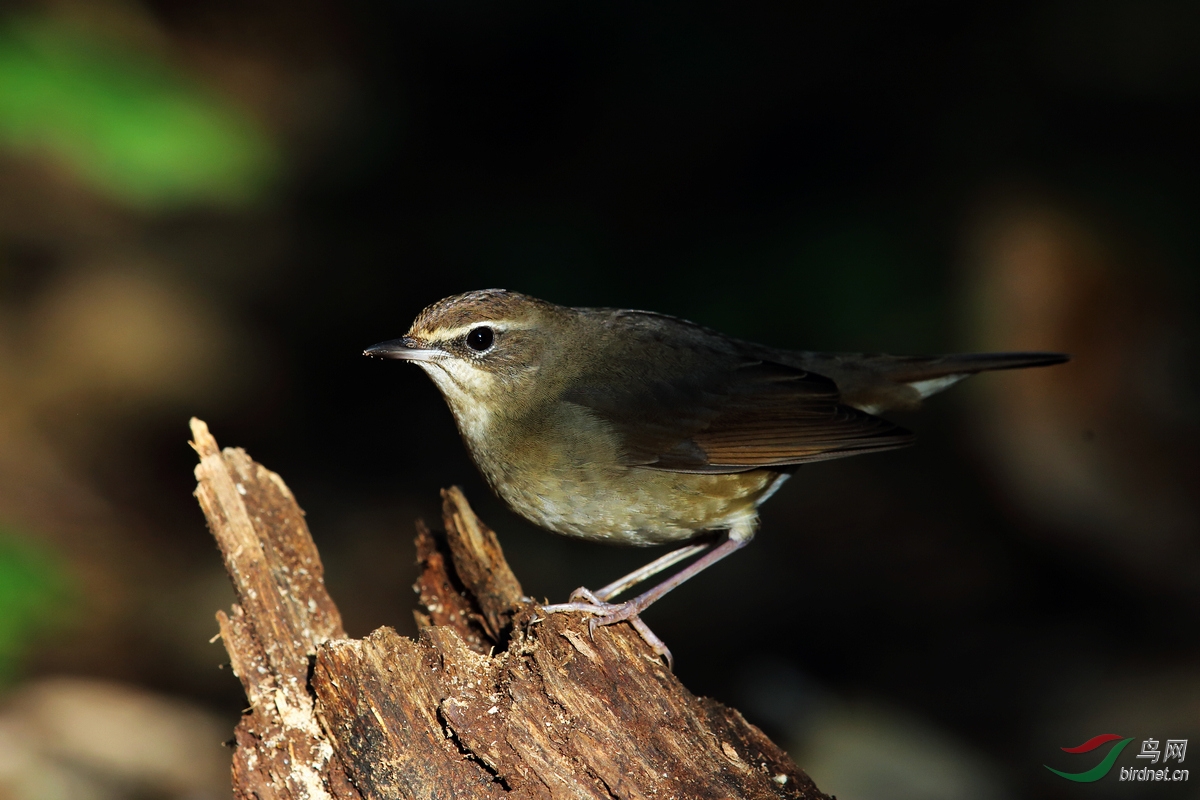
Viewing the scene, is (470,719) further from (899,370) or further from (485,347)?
(899,370)

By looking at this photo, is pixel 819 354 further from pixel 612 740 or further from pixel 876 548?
pixel 876 548

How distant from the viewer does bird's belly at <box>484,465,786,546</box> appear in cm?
450

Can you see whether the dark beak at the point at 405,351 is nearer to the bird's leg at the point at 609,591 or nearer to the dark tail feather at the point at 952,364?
the bird's leg at the point at 609,591

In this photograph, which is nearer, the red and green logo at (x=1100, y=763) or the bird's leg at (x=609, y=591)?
the bird's leg at (x=609, y=591)

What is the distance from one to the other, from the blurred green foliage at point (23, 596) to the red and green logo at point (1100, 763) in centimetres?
562

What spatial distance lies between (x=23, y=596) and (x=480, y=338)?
7.79 feet

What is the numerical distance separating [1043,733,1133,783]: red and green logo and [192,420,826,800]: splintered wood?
3.39 meters

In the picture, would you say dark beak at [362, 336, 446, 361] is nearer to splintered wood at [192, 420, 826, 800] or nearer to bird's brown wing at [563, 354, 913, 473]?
bird's brown wing at [563, 354, 913, 473]

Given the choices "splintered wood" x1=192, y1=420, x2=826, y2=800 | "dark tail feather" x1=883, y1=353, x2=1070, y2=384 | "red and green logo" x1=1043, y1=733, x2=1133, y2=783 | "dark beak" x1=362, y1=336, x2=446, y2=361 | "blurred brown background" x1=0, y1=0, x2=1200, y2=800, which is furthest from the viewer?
"blurred brown background" x1=0, y1=0, x2=1200, y2=800

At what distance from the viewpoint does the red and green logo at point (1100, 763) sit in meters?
6.13

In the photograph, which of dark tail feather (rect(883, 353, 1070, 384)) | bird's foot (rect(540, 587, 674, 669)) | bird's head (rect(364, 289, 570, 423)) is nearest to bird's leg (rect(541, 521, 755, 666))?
bird's foot (rect(540, 587, 674, 669))

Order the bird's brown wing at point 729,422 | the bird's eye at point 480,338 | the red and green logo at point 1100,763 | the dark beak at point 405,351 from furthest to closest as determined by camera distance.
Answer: the red and green logo at point 1100,763, the bird's brown wing at point 729,422, the bird's eye at point 480,338, the dark beak at point 405,351

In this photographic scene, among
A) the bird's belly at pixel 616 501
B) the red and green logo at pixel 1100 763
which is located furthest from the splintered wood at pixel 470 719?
the red and green logo at pixel 1100 763

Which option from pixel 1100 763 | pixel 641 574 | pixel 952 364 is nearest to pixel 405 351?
pixel 641 574
